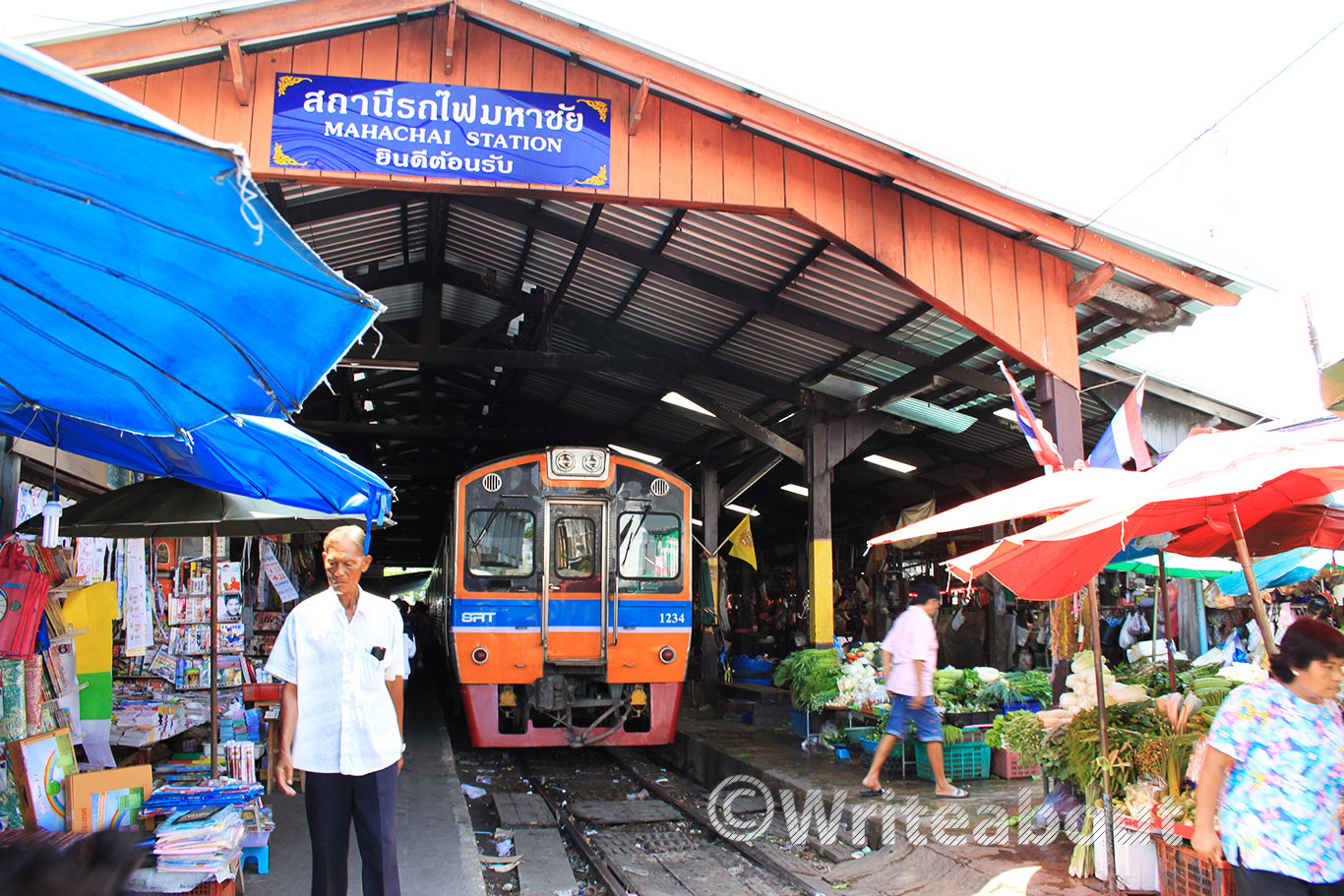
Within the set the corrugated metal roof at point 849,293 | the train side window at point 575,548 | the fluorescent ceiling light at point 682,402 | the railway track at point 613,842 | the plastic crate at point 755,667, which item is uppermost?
the corrugated metal roof at point 849,293

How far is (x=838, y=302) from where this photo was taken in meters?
8.35

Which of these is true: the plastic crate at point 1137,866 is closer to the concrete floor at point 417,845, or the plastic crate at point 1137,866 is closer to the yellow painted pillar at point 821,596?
the concrete floor at point 417,845

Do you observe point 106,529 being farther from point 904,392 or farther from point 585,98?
point 904,392

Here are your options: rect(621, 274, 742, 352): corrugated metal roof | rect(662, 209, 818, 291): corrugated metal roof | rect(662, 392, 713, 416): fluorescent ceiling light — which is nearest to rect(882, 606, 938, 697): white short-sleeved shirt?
rect(662, 209, 818, 291): corrugated metal roof

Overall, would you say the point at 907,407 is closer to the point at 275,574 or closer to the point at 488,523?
the point at 488,523

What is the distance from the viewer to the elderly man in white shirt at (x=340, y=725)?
3.35 m

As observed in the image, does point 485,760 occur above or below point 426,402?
below

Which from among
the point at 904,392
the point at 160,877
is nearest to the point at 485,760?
the point at 904,392

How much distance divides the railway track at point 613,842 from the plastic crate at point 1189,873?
1.81 meters

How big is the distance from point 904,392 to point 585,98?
4599 mm

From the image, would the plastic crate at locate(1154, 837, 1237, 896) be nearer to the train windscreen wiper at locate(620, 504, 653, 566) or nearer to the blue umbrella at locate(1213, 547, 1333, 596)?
the blue umbrella at locate(1213, 547, 1333, 596)

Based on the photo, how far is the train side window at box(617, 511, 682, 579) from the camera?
8.68 meters

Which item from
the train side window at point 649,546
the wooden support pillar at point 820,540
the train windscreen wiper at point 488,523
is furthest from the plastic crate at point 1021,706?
the train windscreen wiper at point 488,523

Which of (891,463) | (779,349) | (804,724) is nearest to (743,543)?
(891,463)
